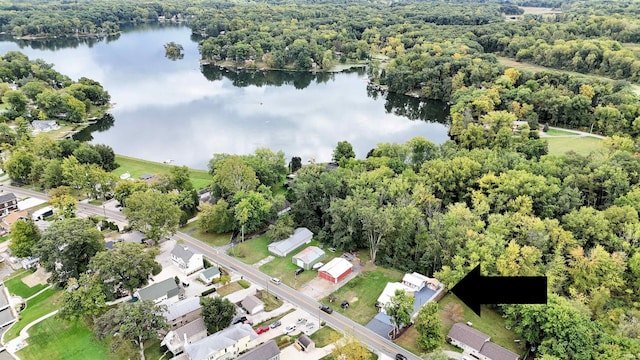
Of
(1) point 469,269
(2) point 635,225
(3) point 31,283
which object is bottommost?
(3) point 31,283

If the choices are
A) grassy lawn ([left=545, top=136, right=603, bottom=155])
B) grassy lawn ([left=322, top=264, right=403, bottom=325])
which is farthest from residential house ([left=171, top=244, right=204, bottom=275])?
grassy lawn ([left=545, top=136, right=603, bottom=155])

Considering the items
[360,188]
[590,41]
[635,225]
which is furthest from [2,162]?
[590,41]

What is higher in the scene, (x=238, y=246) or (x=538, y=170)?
(x=538, y=170)

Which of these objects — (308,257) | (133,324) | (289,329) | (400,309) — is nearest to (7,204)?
(133,324)

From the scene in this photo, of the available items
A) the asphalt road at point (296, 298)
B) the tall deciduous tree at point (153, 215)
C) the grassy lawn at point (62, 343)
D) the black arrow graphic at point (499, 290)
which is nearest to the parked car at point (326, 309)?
the asphalt road at point (296, 298)

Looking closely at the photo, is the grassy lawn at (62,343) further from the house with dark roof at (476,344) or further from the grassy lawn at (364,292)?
the house with dark roof at (476,344)

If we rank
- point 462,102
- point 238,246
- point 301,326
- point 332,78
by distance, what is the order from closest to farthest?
point 301,326, point 238,246, point 462,102, point 332,78

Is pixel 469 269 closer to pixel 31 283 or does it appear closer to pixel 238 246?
pixel 238 246
